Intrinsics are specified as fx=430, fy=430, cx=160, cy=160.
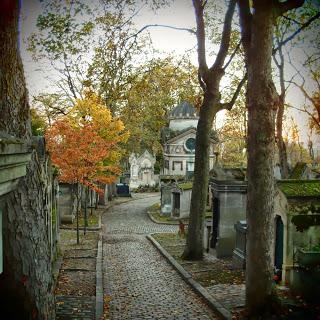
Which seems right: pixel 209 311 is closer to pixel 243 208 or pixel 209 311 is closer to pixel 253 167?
Answer: pixel 253 167

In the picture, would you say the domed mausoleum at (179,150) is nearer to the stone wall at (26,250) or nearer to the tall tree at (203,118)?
the tall tree at (203,118)

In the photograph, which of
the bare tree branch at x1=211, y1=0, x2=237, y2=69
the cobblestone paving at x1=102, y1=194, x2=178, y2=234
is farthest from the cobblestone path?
the bare tree branch at x1=211, y1=0, x2=237, y2=69

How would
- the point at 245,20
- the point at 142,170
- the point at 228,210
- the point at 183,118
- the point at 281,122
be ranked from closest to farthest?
1. the point at 245,20
2. the point at 228,210
3. the point at 281,122
4. the point at 183,118
5. the point at 142,170

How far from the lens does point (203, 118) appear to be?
14820 mm

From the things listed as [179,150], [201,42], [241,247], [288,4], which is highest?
[201,42]

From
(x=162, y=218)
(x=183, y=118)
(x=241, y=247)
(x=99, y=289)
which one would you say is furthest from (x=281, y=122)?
(x=183, y=118)

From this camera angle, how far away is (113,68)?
12.7 m

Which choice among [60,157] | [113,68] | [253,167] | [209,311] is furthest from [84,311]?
[60,157]

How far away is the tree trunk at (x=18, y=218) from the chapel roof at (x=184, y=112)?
47376 mm

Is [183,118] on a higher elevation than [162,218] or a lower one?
higher

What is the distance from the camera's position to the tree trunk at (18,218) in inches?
226

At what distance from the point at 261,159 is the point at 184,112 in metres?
45.3

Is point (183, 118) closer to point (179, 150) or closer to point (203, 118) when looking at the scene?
point (179, 150)

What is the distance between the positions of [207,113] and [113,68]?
3827 mm
